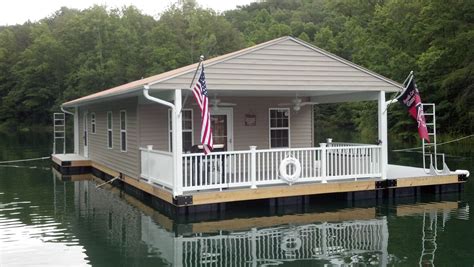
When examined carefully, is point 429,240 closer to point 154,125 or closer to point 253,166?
point 253,166

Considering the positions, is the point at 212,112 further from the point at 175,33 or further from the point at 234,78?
the point at 175,33

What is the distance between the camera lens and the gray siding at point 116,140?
1370cm

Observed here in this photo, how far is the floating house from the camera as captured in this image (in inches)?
421

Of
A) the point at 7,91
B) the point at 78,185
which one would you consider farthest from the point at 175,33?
the point at 78,185

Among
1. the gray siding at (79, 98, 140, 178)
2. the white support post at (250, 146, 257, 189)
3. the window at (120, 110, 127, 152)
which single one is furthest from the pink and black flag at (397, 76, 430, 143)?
the window at (120, 110, 127, 152)

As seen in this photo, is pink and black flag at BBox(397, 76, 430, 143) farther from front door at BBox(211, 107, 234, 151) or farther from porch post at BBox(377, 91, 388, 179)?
front door at BBox(211, 107, 234, 151)

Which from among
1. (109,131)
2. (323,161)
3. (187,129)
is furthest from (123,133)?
(323,161)

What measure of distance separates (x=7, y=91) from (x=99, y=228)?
58.0 metres

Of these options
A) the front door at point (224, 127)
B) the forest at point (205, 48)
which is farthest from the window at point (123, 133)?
the forest at point (205, 48)

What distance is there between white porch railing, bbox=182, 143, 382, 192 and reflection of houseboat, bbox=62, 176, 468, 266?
2.85 feet

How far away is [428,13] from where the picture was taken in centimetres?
3200

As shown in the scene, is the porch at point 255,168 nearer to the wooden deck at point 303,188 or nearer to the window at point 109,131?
the wooden deck at point 303,188

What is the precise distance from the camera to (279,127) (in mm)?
14914

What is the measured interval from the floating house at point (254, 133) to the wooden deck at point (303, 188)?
0.07 ft
